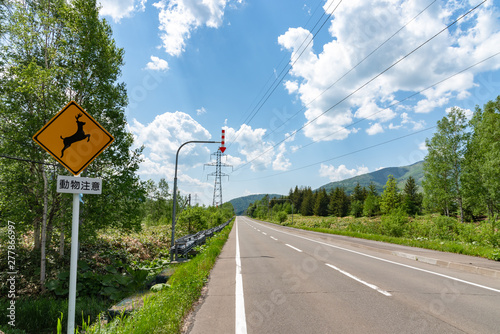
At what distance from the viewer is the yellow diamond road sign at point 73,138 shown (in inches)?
134

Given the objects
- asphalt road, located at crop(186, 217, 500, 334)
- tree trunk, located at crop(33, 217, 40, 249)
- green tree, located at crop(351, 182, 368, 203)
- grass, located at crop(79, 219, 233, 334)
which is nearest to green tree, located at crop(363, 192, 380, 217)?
green tree, located at crop(351, 182, 368, 203)

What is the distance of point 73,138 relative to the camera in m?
3.55

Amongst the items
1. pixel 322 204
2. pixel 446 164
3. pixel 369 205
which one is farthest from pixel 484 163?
pixel 322 204

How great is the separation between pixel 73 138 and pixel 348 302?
5.89 m

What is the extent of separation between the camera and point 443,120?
35312 mm

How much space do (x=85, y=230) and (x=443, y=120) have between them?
43711 millimetres

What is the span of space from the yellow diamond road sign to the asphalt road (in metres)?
3.19

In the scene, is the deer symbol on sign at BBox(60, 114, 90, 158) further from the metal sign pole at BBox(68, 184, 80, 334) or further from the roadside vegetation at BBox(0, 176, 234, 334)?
the roadside vegetation at BBox(0, 176, 234, 334)

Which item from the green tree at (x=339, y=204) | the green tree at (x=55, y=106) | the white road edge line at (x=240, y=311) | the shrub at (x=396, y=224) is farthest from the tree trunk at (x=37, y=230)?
the green tree at (x=339, y=204)

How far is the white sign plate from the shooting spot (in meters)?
3.21

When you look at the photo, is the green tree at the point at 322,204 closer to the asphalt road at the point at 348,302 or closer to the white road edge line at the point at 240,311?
the asphalt road at the point at 348,302

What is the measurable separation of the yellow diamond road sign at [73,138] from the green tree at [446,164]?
139 feet

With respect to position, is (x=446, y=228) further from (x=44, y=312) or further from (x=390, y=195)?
(x=390, y=195)

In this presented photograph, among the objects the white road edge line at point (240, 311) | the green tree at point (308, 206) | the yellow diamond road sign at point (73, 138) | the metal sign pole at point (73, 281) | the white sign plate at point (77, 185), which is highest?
the yellow diamond road sign at point (73, 138)
